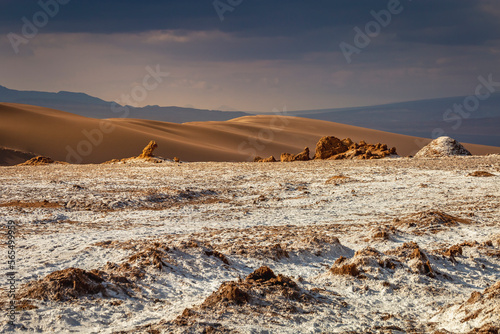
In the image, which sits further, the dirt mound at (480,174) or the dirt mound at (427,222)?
the dirt mound at (480,174)

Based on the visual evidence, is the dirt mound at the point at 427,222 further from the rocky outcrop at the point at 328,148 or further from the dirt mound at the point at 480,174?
the rocky outcrop at the point at 328,148

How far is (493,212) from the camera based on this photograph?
12.3m

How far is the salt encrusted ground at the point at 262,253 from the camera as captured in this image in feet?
19.2

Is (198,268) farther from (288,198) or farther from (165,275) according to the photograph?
(288,198)

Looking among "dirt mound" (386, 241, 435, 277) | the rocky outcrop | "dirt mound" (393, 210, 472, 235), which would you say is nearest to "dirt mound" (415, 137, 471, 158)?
the rocky outcrop

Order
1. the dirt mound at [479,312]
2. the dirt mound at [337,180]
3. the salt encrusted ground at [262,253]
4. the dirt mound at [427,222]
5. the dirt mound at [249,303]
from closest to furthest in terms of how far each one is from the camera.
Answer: the dirt mound at [479,312], the dirt mound at [249,303], the salt encrusted ground at [262,253], the dirt mound at [427,222], the dirt mound at [337,180]

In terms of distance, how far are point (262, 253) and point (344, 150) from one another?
2220cm

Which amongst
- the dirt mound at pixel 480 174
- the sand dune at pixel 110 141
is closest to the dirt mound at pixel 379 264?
the dirt mound at pixel 480 174

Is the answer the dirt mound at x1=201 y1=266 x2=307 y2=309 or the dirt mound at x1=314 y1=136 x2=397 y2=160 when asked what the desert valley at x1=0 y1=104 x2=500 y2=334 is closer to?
the dirt mound at x1=201 y1=266 x2=307 y2=309

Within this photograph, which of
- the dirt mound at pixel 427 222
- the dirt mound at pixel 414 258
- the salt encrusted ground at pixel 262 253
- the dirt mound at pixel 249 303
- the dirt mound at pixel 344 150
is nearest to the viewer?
the dirt mound at pixel 249 303

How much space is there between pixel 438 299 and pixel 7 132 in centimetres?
4528

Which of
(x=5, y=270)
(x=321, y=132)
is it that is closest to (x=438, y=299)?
(x=5, y=270)
